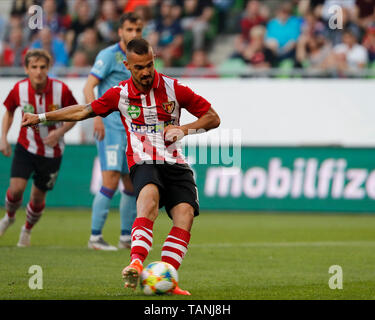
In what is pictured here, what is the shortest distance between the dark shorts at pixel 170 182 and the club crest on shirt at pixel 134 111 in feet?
1.31

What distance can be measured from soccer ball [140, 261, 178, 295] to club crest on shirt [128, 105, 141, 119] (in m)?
1.25

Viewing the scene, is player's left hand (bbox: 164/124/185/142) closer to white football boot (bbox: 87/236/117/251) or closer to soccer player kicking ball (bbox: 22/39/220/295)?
soccer player kicking ball (bbox: 22/39/220/295)

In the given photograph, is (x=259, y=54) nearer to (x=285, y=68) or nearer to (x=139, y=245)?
→ (x=285, y=68)

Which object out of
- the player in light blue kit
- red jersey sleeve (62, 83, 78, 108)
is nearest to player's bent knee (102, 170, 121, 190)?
the player in light blue kit

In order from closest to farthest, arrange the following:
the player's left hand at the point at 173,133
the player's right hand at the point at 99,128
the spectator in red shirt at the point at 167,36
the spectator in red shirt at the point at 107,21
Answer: the player's left hand at the point at 173,133 → the player's right hand at the point at 99,128 → the spectator in red shirt at the point at 167,36 → the spectator in red shirt at the point at 107,21

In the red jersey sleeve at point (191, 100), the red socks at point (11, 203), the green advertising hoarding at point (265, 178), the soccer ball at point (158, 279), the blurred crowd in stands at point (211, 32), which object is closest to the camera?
the soccer ball at point (158, 279)

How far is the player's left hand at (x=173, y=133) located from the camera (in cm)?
631

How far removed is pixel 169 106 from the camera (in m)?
6.65

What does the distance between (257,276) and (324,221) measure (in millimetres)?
6536

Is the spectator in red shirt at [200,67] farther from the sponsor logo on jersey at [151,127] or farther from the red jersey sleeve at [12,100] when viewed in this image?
the sponsor logo on jersey at [151,127]

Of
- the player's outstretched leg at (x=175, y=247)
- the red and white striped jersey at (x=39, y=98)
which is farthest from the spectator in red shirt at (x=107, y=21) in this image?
the player's outstretched leg at (x=175, y=247)

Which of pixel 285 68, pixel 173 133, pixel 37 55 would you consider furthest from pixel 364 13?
pixel 173 133

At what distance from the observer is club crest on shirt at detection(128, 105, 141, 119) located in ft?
21.9
